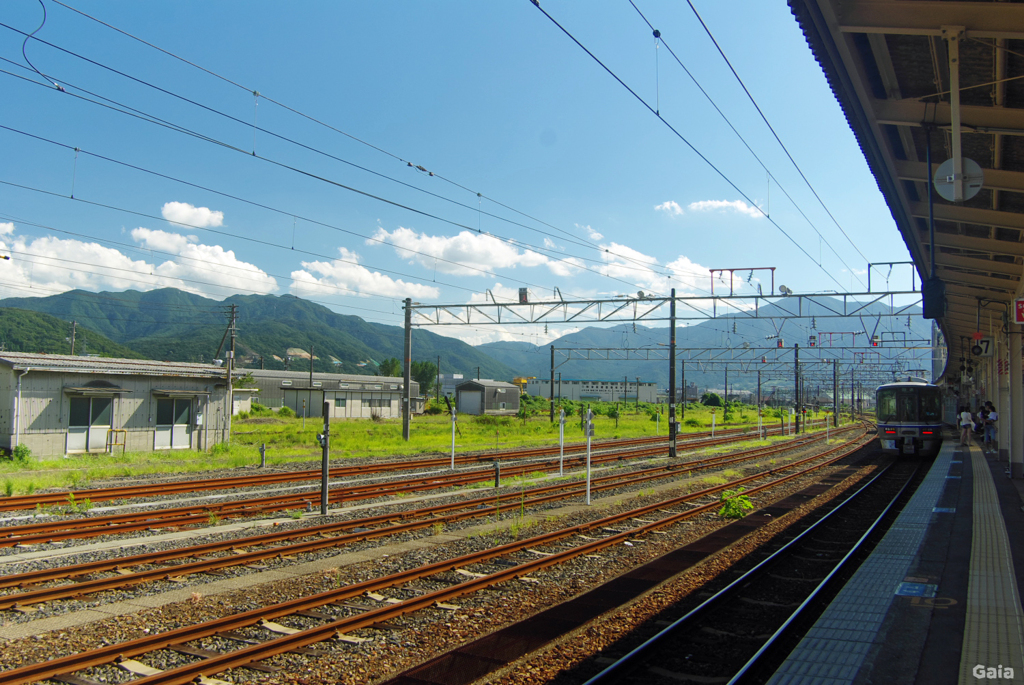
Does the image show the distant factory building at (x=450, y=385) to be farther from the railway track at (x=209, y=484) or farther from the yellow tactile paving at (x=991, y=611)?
the yellow tactile paving at (x=991, y=611)

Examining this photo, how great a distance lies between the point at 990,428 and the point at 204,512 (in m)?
34.7

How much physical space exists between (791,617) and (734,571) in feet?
7.81

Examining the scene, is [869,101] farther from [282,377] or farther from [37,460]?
[282,377]

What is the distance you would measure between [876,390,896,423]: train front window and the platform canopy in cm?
2067

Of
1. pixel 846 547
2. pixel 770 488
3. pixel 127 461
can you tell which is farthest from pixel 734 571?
pixel 127 461

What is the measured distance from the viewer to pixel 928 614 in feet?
23.7

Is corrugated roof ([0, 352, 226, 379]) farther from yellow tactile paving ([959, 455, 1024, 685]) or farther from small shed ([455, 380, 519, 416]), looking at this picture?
small shed ([455, 380, 519, 416])

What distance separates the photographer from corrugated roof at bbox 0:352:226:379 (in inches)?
844

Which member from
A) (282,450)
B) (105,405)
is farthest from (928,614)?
(105,405)

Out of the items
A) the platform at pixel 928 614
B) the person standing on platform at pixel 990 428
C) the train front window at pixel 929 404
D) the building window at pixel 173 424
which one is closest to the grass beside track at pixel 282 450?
the building window at pixel 173 424

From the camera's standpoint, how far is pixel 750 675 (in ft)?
18.4

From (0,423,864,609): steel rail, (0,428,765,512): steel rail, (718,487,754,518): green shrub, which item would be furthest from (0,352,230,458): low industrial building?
(718,487,754,518): green shrub

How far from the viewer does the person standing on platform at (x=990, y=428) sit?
2888cm

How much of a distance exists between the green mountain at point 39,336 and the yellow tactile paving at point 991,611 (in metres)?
132
